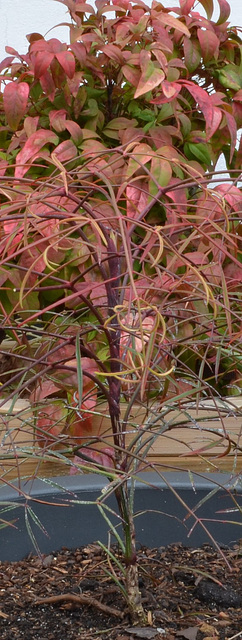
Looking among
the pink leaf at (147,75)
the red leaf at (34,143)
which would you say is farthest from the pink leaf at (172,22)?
the red leaf at (34,143)

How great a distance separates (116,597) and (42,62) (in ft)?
3.09

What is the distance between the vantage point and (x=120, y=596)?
80 centimetres

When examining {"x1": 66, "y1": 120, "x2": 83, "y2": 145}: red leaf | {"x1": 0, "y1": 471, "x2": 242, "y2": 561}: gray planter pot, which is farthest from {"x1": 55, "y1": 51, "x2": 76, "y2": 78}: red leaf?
{"x1": 0, "y1": 471, "x2": 242, "y2": 561}: gray planter pot

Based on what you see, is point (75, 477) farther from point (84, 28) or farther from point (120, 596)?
point (84, 28)

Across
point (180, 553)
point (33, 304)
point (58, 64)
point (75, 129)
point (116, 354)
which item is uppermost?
point (58, 64)

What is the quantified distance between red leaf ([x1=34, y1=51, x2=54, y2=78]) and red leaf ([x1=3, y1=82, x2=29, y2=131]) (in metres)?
0.05

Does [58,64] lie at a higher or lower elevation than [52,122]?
higher

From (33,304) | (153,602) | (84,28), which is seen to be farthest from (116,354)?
(84,28)

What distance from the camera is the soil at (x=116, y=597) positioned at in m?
0.72

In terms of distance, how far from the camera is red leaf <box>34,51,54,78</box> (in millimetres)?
1322

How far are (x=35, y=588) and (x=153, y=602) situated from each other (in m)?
0.14

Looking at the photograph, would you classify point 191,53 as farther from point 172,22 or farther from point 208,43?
point 172,22

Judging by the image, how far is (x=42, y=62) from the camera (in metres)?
1.32

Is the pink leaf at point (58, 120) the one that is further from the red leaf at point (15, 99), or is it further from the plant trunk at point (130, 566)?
the plant trunk at point (130, 566)
